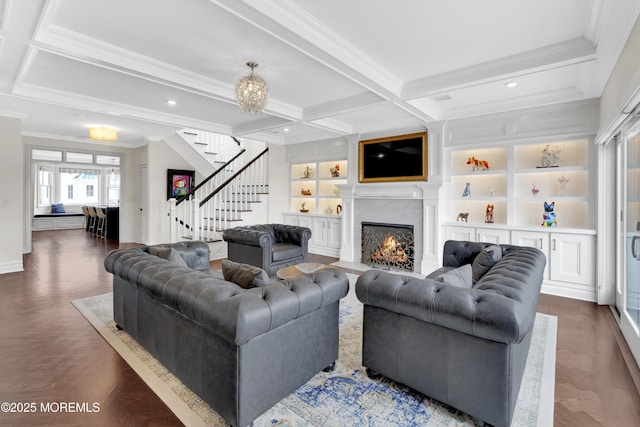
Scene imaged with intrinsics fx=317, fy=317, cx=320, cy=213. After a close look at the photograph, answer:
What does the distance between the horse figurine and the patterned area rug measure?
3141mm

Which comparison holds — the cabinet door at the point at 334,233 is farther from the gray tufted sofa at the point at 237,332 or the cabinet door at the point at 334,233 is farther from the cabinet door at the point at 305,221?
the gray tufted sofa at the point at 237,332

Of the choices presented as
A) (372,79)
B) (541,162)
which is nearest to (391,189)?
(541,162)

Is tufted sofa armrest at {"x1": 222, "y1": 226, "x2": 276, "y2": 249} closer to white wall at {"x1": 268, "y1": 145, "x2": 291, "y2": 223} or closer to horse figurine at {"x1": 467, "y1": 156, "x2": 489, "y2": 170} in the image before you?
white wall at {"x1": 268, "y1": 145, "x2": 291, "y2": 223}

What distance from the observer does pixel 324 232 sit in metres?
7.05

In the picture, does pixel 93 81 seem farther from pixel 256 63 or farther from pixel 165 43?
pixel 256 63

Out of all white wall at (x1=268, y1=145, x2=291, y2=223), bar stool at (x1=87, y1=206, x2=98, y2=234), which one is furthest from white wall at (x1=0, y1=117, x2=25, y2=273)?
bar stool at (x1=87, y1=206, x2=98, y2=234)

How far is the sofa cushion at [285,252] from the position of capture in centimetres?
482

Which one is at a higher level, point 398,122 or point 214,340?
point 398,122

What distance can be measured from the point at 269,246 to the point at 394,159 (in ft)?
9.07

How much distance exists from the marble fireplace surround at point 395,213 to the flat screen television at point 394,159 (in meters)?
0.19

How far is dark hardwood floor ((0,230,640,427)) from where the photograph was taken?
1.86 m

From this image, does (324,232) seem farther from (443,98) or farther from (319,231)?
(443,98)

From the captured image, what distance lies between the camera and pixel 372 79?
338 cm

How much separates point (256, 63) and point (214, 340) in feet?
9.17
